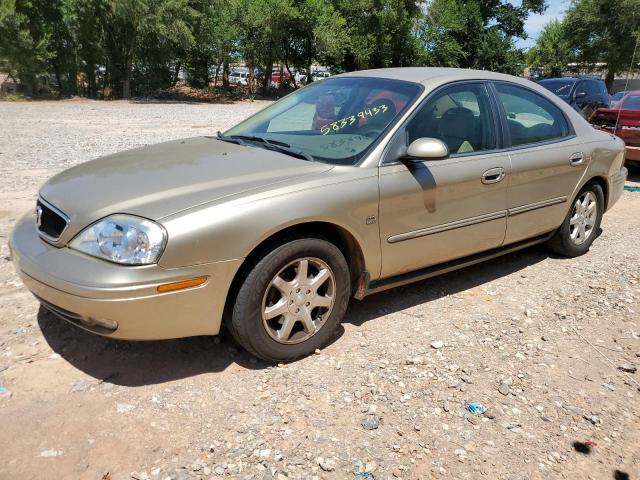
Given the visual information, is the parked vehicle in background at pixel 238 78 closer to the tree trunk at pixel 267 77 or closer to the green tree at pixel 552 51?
the tree trunk at pixel 267 77

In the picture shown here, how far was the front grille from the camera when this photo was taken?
10.0ft

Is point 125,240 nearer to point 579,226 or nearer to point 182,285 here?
point 182,285

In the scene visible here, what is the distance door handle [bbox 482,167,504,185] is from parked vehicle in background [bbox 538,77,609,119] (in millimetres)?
10035

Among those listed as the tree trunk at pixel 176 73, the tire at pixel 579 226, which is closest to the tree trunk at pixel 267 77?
the tree trunk at pixel 176 73

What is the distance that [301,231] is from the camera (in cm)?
323

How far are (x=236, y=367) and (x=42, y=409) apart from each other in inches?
40.1

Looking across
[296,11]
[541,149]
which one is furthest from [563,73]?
[541,149]

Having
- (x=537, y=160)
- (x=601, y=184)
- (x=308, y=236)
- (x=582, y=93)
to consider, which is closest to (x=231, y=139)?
(x=308, y=236)

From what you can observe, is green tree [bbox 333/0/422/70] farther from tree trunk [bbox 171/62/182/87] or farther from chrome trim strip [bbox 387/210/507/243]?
chrome trim strip [bbox 387/210/507/243]

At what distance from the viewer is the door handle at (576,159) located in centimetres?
475

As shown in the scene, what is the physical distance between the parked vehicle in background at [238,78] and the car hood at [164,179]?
118 feet

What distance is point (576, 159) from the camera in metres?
4.80

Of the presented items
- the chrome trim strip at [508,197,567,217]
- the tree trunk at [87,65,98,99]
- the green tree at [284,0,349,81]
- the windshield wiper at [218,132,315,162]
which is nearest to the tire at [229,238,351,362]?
the windshield wiper at [218,132,315,162]

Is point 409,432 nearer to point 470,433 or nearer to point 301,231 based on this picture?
point 470,433
